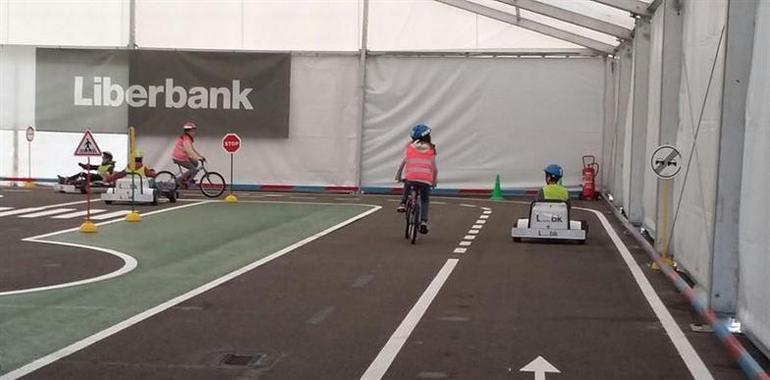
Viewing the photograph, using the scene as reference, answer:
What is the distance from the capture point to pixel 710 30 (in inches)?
473

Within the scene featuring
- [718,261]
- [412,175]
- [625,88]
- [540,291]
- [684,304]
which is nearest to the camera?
[718,261]

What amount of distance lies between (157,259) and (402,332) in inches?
246

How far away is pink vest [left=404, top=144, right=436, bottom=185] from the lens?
1711cm

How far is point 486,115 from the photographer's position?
3191cm

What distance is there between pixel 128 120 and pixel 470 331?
25905mm

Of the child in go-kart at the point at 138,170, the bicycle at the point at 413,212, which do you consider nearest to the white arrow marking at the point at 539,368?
the bicycle at the point at 413,212

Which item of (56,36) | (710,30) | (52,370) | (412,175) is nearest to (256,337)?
(52,370)

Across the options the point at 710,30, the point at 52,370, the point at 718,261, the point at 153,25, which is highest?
the point at 153,25

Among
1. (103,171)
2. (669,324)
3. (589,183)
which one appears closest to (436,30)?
(589,183)

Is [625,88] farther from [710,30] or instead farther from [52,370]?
[52,370]

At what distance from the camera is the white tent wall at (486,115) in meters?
31.6

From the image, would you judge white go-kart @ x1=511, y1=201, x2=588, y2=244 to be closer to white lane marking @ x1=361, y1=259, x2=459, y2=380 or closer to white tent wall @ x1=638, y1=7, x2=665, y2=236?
white tent wall @ x1=638, y1=7, x2=665, y2=236

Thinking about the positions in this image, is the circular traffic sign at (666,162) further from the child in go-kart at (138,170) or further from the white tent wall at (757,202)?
the child in go-kart at (138,170)

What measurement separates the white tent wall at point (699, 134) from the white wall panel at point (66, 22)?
22124 mm
